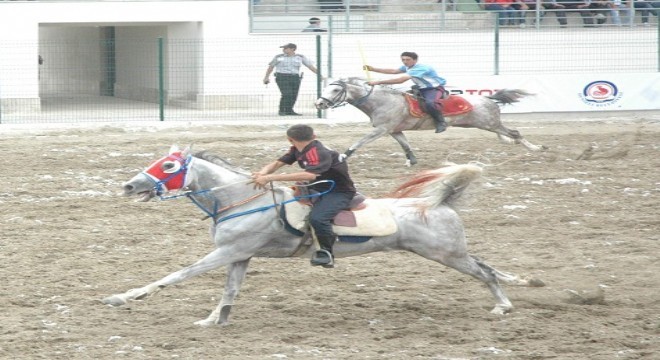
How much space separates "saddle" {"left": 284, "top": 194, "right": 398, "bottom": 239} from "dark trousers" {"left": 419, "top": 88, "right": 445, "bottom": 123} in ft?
27.6

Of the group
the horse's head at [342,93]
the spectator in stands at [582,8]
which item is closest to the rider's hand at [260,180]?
the horse's head at [342,93]

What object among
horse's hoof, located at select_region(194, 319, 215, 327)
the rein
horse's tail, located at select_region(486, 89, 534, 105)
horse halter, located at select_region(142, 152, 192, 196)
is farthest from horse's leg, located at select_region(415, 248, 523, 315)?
horse's tail, located at select_region(486, 89, 534, 105)

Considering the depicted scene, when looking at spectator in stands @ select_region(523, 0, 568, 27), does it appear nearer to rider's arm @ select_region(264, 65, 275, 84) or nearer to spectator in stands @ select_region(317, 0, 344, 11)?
spectator in stands @ select_region(317, 0, 344, 11)

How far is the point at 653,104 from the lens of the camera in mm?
24828

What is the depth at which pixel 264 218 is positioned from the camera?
29.3 ft

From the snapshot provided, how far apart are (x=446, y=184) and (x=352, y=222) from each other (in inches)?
32.7

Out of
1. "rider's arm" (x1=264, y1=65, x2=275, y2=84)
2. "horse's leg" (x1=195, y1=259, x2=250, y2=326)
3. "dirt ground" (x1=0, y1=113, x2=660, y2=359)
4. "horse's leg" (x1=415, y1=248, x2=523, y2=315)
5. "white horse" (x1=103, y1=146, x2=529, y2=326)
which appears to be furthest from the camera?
"rider's arm" (x1=264, y1=65, x2=275, y2=84)

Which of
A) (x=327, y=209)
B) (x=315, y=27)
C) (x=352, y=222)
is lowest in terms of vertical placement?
(x=352, y=222)

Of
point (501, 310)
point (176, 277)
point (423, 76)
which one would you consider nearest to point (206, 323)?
point (176, 277)

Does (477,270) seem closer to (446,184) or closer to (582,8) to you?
(446,184)

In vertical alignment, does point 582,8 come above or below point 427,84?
above

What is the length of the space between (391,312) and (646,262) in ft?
10.2

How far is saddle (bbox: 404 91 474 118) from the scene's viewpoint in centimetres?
1739

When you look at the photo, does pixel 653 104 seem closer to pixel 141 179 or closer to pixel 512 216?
pixel 512 216
